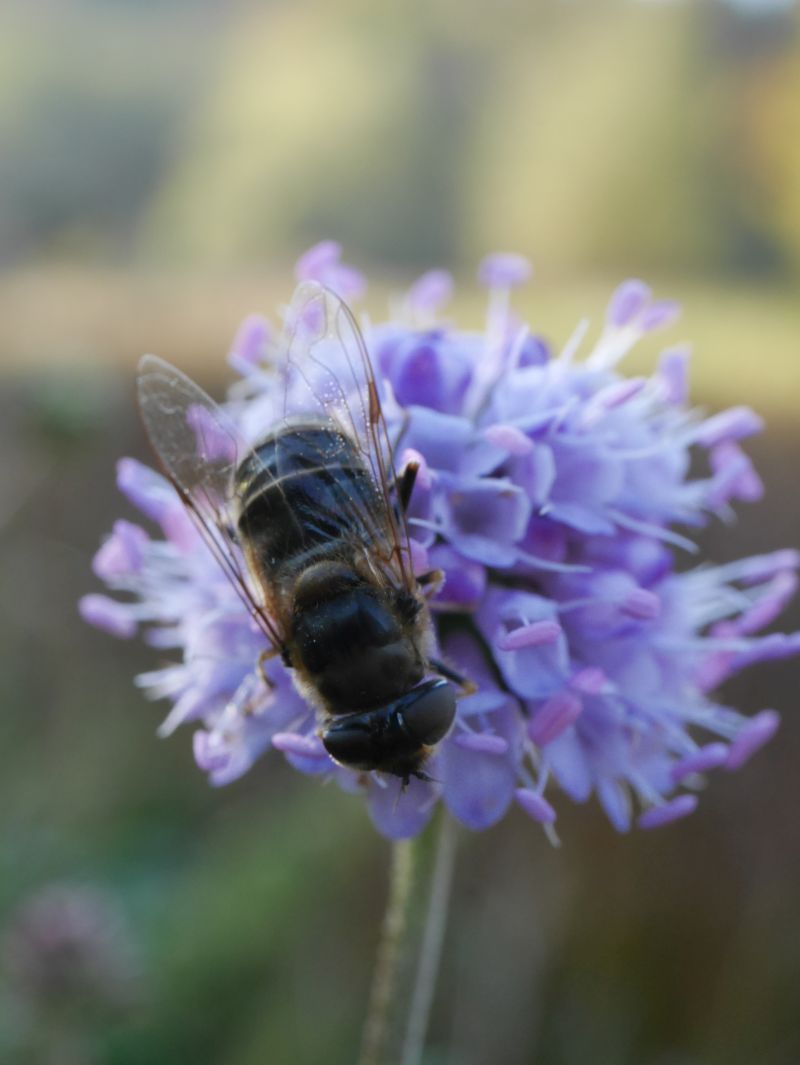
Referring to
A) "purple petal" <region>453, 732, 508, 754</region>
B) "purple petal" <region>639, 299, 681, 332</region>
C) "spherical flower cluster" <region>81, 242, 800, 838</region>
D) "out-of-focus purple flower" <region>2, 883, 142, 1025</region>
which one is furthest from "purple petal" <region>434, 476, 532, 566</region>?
"out-of-focus purple flower" <region>2, 883, 142, 1025</region>

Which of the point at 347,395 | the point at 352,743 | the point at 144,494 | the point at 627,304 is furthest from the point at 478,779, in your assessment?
the point at 627,304

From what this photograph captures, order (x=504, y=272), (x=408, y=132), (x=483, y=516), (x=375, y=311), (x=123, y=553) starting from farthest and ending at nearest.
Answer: (x=408, y=132)
(x=375, y=311)
(x=504, y=272)
(x=123, y=553)
(x=483, y=516)

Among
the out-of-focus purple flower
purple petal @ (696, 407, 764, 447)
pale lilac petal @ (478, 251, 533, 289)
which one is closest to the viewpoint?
purple petal @ (696, 407, 764, 447)

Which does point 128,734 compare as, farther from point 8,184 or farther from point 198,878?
point 8,184

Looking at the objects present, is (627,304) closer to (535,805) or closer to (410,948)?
(535,805)

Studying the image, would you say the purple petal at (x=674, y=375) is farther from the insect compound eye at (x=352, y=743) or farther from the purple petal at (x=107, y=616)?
the purple petal at (x=107, y=616)

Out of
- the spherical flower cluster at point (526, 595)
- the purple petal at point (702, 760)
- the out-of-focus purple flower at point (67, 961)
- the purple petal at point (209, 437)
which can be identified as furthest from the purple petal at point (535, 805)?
the out-of-focus purple flower at point (67, 961)

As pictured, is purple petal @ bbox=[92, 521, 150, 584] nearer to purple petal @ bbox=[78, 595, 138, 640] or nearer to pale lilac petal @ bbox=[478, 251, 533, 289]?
purple petal @ bbox=[78, 595, 138, 640]
